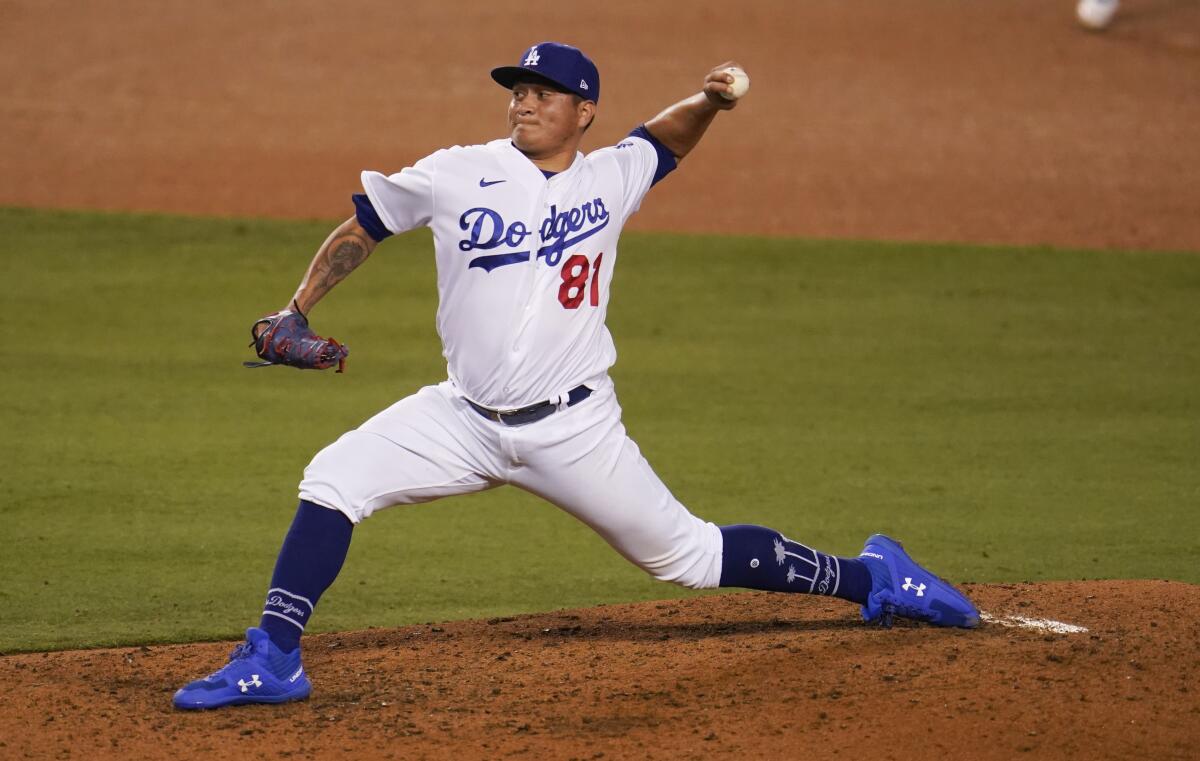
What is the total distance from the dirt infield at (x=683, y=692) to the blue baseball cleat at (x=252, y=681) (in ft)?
0.12

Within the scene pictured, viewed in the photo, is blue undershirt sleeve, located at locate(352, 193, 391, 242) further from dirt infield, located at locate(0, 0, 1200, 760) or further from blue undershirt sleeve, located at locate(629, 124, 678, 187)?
dirt infield, located at locate(0, 0, 1200, 760)

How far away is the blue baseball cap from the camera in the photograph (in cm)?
394

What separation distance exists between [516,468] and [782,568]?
789mm

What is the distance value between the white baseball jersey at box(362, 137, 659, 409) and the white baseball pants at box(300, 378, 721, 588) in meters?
0.08

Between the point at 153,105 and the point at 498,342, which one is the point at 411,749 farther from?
the point at 153,105

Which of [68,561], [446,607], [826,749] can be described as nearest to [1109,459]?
[446,607]

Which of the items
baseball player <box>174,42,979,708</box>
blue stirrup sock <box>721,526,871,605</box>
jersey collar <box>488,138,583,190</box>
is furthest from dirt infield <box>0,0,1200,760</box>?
jersey collar <box>488,138,583,190</box>

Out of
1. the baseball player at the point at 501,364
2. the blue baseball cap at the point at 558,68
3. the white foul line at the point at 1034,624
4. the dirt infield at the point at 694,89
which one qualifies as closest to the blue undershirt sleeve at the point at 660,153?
the baseball player at the point at 501,364

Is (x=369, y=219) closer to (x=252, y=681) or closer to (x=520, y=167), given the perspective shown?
(x=520, y=167)

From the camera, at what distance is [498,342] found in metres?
3.87

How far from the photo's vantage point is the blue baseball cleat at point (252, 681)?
150 inches

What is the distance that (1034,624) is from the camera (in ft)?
14.4

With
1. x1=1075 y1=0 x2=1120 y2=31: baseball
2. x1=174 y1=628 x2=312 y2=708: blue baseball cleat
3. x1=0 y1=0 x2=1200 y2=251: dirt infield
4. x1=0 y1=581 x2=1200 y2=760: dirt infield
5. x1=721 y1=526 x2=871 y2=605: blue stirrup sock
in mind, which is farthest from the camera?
x1=1075 y1=0 x2=1120 y2=31: baseball

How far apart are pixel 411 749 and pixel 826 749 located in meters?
0.94
